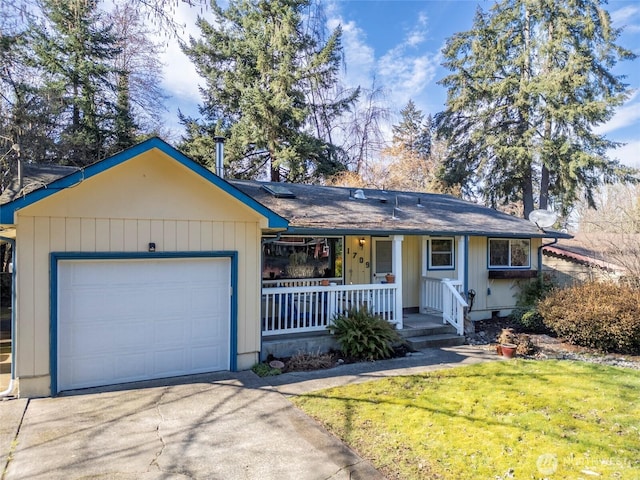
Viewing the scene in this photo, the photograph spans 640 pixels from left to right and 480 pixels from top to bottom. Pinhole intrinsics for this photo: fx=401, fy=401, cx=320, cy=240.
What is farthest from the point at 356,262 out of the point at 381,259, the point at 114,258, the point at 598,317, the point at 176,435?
the point at 176,435

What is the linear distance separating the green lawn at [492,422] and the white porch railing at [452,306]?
2043mm

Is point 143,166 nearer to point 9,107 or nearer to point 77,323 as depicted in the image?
point 77,323

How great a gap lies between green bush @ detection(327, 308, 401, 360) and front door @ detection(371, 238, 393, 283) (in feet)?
7.86

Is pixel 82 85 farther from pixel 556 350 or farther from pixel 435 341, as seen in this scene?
pixel 556 350

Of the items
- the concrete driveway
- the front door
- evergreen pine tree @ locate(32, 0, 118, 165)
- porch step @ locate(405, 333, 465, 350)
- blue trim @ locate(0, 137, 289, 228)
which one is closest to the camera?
the concrete driveway

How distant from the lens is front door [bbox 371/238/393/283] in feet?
33.7

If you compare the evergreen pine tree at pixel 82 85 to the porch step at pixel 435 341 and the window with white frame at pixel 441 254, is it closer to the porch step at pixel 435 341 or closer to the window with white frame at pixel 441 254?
the window with white frame at pixel 441 254

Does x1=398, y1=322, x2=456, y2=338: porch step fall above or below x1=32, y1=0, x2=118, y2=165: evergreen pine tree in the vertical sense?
below

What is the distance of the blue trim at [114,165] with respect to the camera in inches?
199

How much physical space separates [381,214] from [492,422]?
5.84 meters

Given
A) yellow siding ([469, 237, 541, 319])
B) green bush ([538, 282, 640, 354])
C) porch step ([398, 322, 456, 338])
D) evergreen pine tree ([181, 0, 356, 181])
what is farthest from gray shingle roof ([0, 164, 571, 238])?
evergreen pine tree ([181, 0, 356, 181])

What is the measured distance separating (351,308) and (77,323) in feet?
Result: 15.7

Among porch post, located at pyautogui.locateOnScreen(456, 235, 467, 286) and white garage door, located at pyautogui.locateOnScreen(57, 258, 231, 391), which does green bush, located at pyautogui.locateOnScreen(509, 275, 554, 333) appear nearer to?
→ porch post, located at pyautogui.locateOnScreen(456, 235, 467, 286)

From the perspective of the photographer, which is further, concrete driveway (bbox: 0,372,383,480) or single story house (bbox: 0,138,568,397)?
single story house (bbox: 0,138,568,397)
